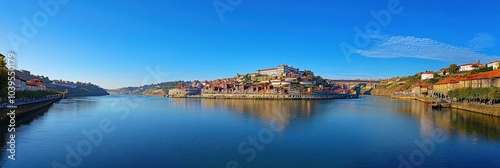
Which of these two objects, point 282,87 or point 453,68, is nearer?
point 453,68

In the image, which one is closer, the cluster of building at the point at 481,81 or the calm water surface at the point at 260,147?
the calm water surface at the point at 260,147

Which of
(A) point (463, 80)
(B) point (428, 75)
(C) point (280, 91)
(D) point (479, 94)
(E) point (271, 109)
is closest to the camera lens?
(D) point (479, 94)

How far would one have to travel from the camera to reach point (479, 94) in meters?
29.0

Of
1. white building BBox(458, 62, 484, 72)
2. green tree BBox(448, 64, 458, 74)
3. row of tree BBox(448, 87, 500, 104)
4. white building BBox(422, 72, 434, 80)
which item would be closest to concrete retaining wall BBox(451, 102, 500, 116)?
row of tree BBox(448, 87, 500, 104)

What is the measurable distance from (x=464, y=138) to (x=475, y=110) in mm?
15048

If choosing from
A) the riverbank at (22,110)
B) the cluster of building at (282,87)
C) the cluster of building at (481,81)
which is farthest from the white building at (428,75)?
the riverbank at (22,110)

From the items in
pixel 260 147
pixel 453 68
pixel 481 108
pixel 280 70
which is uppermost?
pixel 280 70

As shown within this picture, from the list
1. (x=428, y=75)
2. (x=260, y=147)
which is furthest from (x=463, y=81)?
(x=428, y=75)

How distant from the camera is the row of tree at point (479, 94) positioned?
2595cm

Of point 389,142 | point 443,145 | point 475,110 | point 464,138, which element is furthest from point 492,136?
point 475,110

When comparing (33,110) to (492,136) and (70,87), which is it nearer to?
(492,136)

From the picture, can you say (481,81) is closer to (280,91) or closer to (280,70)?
(280,91)

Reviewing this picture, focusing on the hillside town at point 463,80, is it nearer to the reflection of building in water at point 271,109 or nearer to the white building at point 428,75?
the white building at point 428,75

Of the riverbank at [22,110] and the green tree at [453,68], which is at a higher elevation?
the green tree at [453,68]
